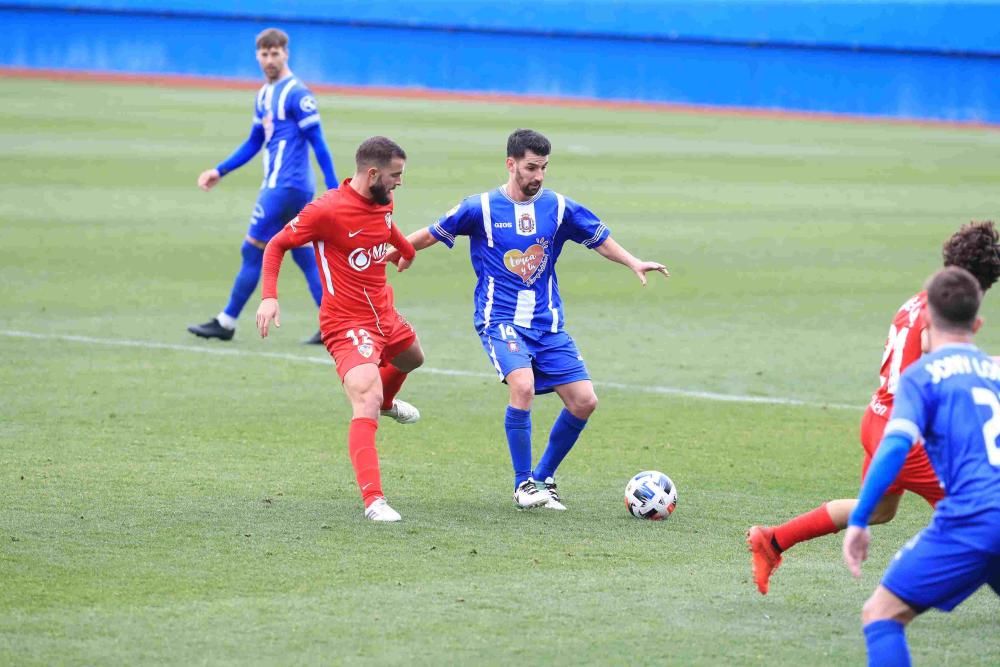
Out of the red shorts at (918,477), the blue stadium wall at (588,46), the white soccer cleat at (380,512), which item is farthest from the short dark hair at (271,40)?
the blue stadium wall at (588,46)

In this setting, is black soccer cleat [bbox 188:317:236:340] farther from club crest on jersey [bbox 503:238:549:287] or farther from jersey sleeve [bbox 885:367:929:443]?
jersey sleeve [bbox 885:367:929:443]

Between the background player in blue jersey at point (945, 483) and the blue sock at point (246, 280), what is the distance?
837cm

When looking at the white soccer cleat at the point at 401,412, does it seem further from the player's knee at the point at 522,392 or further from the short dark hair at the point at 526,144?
the short dark hair at the point at 526,144

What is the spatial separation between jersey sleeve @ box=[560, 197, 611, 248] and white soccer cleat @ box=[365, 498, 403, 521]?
1.81 metres

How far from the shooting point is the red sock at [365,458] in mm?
7355

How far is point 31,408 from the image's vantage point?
31.9 ft

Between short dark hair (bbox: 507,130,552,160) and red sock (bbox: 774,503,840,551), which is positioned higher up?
short dark hair (bbox: 507,130,552,160)

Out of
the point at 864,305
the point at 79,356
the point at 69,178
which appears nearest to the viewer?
the point at 79,356

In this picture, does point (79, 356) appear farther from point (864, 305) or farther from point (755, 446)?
point (864, 305)

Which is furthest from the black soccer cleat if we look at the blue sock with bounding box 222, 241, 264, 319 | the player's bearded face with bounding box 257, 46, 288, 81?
the player's bearded face with bounding box 257, 46, 288, 81

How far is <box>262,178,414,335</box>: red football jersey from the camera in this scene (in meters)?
7.69

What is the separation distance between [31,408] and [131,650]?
4.69 m

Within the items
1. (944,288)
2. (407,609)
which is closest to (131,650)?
(407,609)

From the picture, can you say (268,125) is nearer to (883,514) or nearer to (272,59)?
(272,59)
